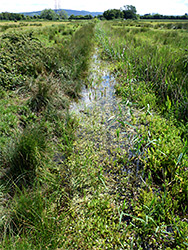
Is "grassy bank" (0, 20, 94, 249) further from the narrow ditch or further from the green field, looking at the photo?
the narrow ditch

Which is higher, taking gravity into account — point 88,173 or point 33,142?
point 33,142

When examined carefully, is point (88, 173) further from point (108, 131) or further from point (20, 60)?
point (20, 60)

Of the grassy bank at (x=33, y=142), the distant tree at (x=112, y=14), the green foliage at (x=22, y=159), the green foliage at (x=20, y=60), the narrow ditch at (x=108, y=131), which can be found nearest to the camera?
the grassy bank at (x=33, y=142)

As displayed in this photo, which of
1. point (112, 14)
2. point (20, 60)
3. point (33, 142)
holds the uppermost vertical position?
point (112, 14)

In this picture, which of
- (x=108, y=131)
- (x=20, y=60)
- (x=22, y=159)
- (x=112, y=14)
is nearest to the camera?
(x=22, y=159)

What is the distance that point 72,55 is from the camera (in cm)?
544

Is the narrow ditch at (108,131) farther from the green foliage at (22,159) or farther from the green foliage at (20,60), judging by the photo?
the green foliage at (20,60)

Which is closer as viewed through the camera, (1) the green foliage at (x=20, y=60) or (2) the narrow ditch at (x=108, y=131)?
(2) the narrow ditch at (x=108, y=131)

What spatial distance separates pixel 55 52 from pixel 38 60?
783mm

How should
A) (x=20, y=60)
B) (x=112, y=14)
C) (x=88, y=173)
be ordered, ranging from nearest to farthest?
1. (x=88, y=173)
2. (x=20, y=60)
3. (x=112, y=14)

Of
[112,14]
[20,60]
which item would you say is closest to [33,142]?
[20,60]

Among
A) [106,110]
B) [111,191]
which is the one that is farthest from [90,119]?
[111,191]

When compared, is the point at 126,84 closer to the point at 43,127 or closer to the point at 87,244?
the point at 43,127

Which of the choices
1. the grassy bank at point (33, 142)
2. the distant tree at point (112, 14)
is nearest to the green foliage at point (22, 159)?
the grassy bank at point (33, 142)
